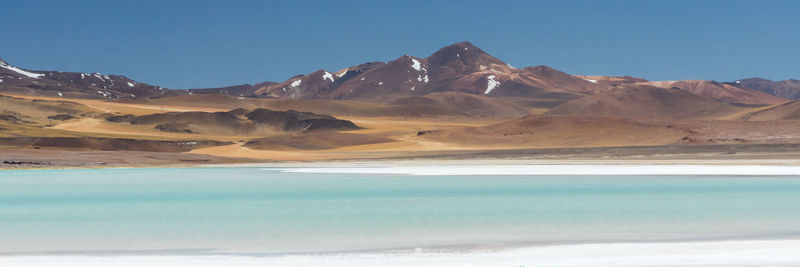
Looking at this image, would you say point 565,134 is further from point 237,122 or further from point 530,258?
point 530,258

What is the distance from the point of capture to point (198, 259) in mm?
14336

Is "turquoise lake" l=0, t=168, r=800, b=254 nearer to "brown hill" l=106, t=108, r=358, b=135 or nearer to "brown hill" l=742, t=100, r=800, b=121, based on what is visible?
"brown hill" l=106, t=108, r=358, b=135

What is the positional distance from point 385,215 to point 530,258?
25.6 ft

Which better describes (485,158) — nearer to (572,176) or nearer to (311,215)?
(572,176)

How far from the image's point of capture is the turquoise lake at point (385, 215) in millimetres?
16484

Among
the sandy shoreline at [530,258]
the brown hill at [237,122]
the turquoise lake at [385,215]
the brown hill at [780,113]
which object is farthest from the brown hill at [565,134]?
the brown hill at [780,113]

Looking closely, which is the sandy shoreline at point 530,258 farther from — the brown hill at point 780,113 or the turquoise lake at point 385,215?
the brown hill at point 780,113

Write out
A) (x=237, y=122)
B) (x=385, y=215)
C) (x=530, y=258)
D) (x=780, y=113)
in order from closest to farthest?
(x=530, y=258), (x=385, y=215), (x=237, y=122), (x=780, y=113)

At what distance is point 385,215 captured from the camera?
21.5 metres

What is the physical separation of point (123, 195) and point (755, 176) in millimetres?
25933

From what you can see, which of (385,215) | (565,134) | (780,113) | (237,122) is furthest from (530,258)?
(780,113)

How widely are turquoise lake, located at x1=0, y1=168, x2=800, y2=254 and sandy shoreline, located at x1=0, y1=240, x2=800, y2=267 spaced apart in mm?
829

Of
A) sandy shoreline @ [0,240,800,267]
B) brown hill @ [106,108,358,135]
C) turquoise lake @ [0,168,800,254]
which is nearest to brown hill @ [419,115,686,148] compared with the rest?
brown hill @ [106,108,358,135]

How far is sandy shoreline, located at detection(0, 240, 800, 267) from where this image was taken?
13.5 meters
